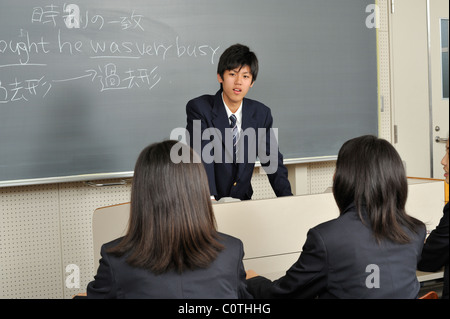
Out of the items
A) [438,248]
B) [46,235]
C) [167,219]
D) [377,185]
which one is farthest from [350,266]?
[46,235]

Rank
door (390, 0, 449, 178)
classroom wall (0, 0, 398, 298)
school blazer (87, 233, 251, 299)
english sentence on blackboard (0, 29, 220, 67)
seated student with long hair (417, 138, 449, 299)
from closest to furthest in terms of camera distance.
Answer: school blazer (87, 233, 251, 299), seated student with long hair (417, 138, 449, 299), english sentence on blackboard (0, 29, 220, 67), classroom wall (0, 0, 398, 298), door (390, 0, 449, 178)

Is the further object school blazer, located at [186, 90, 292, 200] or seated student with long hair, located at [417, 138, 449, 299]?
school blazer, located at [186, 90, 292, 200]

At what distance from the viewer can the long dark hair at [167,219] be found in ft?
4.26

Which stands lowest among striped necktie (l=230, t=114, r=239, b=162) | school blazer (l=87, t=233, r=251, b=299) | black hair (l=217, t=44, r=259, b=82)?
school blazer (l=87, t=233, r=251, b=299)

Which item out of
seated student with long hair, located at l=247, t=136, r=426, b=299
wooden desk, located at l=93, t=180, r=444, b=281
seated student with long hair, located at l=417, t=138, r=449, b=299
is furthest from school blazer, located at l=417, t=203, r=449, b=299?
wooden desk, located at l=93, t=180, r=444, b=281

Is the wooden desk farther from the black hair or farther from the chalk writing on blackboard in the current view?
the chalk writing on blackboard

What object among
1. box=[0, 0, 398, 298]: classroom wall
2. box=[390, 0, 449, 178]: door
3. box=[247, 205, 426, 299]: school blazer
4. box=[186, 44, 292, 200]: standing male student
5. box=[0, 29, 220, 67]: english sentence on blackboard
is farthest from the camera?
box=[390, 0, 449, 178]: door

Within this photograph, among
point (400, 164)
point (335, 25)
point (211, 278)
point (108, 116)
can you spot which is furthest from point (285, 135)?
point (211, 278)

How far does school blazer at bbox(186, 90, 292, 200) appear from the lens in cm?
276

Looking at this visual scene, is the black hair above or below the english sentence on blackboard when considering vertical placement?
below

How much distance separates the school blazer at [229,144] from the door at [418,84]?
204 centimetres

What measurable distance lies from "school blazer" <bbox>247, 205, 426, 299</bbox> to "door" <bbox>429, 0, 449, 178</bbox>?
343 centimetres

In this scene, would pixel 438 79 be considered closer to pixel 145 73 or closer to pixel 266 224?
pixel 145 73

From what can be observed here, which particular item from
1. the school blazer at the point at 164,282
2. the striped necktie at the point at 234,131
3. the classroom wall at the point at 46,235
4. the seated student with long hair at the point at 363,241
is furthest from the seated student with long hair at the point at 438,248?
the classroom wall at the point at 46,235
